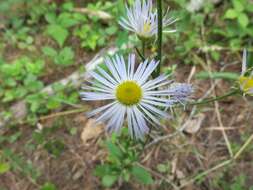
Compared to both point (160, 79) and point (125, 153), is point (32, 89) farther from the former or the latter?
point (160, 79)

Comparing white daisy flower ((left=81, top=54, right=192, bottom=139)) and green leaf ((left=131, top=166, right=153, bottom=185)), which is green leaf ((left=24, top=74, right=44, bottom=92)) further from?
white daisy flower ((left=81, top=54, right=192, bottom=139))

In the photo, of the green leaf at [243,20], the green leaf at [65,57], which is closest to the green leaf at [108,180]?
the green leaf at [65,57]

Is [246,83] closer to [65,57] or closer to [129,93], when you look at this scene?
[129,93]

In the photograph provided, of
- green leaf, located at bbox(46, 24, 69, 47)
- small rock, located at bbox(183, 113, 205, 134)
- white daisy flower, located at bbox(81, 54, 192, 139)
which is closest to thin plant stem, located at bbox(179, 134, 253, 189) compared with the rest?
small rock, located at bbox(183, 113, 205, 134)

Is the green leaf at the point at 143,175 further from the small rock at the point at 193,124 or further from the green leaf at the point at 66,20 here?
the green leaf at the point at 66,20

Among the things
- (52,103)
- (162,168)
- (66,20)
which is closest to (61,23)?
(66,20)

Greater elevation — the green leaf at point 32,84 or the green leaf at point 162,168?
the green leaf at point 32,84

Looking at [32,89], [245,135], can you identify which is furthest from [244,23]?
[32,89]
